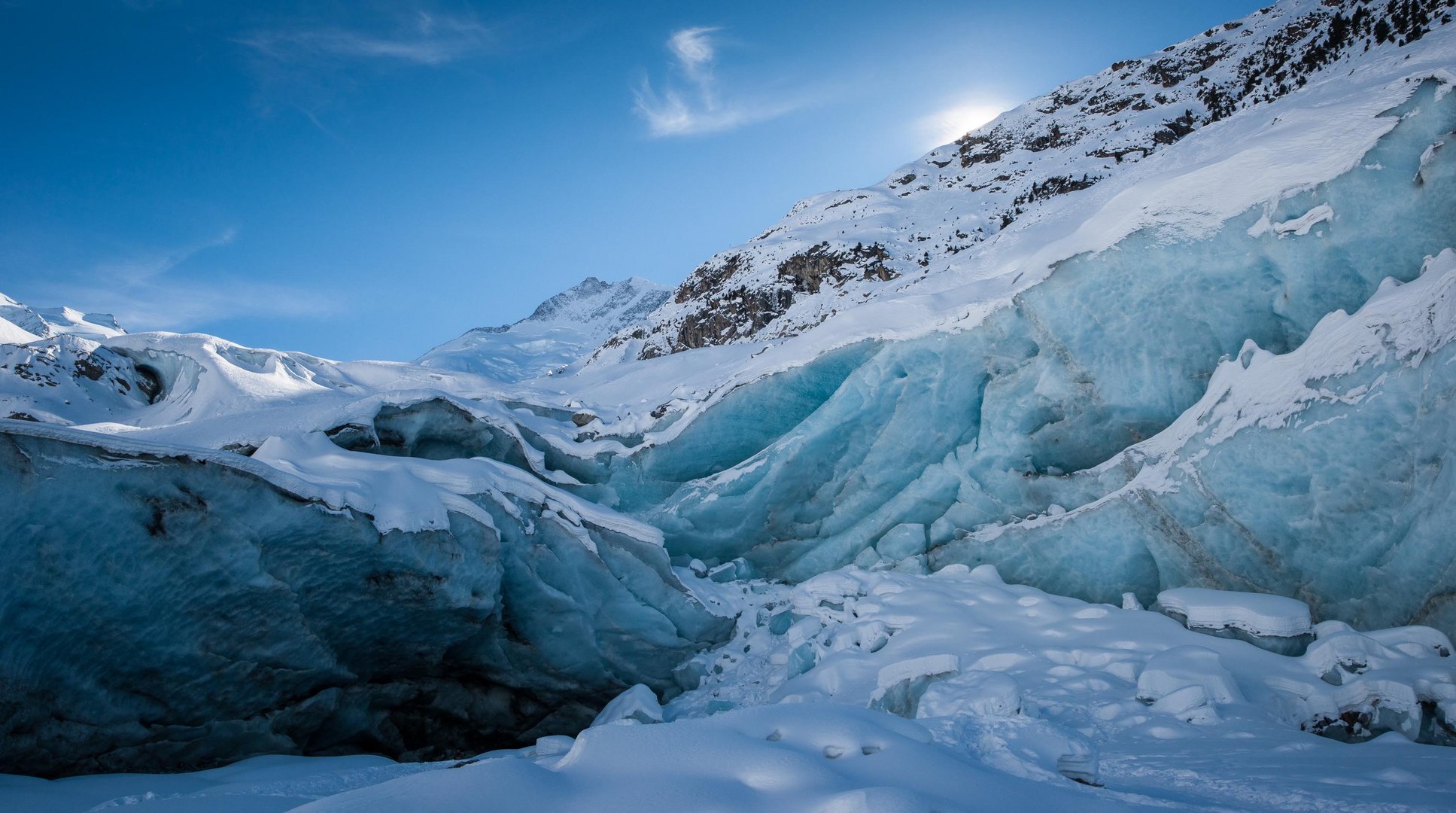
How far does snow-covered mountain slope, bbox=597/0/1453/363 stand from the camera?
24.8m

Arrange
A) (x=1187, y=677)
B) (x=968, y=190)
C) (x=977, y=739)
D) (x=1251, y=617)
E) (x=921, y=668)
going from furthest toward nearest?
(x=968, y=190) → (x=921, y=668) → (x=1251, y=617) → (x=1187, y=677) → (x=977, y=739)

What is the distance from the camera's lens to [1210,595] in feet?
22.2

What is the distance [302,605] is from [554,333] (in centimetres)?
6896

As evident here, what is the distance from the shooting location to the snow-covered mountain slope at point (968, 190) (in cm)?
2484

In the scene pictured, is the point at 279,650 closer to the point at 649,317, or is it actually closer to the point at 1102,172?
the point at 649,317

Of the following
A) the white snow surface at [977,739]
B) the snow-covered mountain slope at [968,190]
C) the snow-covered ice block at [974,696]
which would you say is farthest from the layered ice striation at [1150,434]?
the snow-covered mountain slope at [968,190]

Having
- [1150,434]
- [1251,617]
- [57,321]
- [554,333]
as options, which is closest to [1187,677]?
[1251,617]

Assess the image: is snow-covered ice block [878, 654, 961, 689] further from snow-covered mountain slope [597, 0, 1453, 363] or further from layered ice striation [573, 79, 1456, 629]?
snow-covered mountain slope [597, 0, 1453, 363]

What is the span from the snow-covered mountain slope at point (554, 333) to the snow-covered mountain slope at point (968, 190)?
38.1 feet

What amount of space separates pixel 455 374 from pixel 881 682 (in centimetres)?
1700

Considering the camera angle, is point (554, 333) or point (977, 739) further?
point (554, 333)

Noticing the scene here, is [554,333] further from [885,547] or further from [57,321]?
[885,547]

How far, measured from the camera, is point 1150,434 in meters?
8.54

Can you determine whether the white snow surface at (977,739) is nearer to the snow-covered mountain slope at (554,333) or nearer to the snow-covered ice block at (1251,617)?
the snow-covered ice block at (1251,617)
